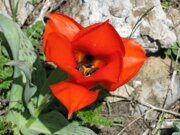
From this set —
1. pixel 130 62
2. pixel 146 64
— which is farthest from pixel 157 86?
pixel 130 62

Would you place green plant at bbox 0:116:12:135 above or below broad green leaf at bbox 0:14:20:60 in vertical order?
below

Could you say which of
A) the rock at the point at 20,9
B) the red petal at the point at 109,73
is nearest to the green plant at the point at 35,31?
the rock at the point at 20,9

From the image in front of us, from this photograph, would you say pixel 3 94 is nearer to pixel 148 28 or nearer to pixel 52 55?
pixel 52 55

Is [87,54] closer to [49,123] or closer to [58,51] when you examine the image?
[58,51]

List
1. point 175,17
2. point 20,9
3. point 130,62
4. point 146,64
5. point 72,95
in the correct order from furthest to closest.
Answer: point 175,17 → point 146,64 → point 20,9 → point 130,62 → point 72,95

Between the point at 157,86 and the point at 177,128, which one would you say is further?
the point at 157,86

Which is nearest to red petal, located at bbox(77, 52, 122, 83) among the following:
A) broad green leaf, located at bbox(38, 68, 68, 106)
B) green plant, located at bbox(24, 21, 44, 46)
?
broad green leaf, located at bbox(38, 68, 68, 106)

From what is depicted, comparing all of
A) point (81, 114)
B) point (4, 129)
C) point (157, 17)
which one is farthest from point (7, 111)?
point (157, 17)

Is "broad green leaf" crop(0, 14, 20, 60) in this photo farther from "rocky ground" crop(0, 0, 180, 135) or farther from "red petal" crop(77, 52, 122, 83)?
"rocky ground" crop(0, 0, 180, 135)
